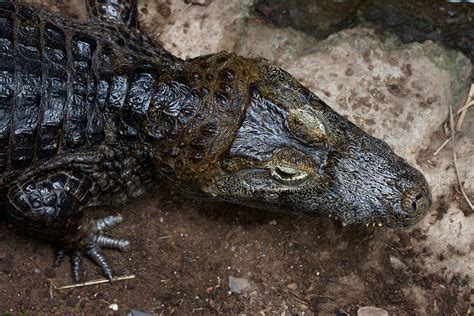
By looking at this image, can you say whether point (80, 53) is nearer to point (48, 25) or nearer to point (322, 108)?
point (48, 25)

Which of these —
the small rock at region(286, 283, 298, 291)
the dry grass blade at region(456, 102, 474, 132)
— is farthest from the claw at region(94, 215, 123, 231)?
the dry grass blade at region(456, 102, 474, 132)

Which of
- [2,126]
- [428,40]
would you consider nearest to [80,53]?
[2,126]

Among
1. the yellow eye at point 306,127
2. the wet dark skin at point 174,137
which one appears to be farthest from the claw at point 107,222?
the yellow eye at point 306,127

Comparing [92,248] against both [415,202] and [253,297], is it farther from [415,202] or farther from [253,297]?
[415,202]

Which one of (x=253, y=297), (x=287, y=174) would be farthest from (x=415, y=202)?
(x=253, y=297)

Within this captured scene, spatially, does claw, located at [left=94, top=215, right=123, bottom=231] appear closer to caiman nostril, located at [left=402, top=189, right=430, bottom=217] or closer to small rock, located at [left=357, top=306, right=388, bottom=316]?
small rock, located at [left=357, top=306, right=388, bottom=316]

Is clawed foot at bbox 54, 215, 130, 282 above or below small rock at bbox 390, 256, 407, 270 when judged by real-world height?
below

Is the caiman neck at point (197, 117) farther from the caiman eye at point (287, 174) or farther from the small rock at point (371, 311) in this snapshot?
the small rock at point (371, 311)
